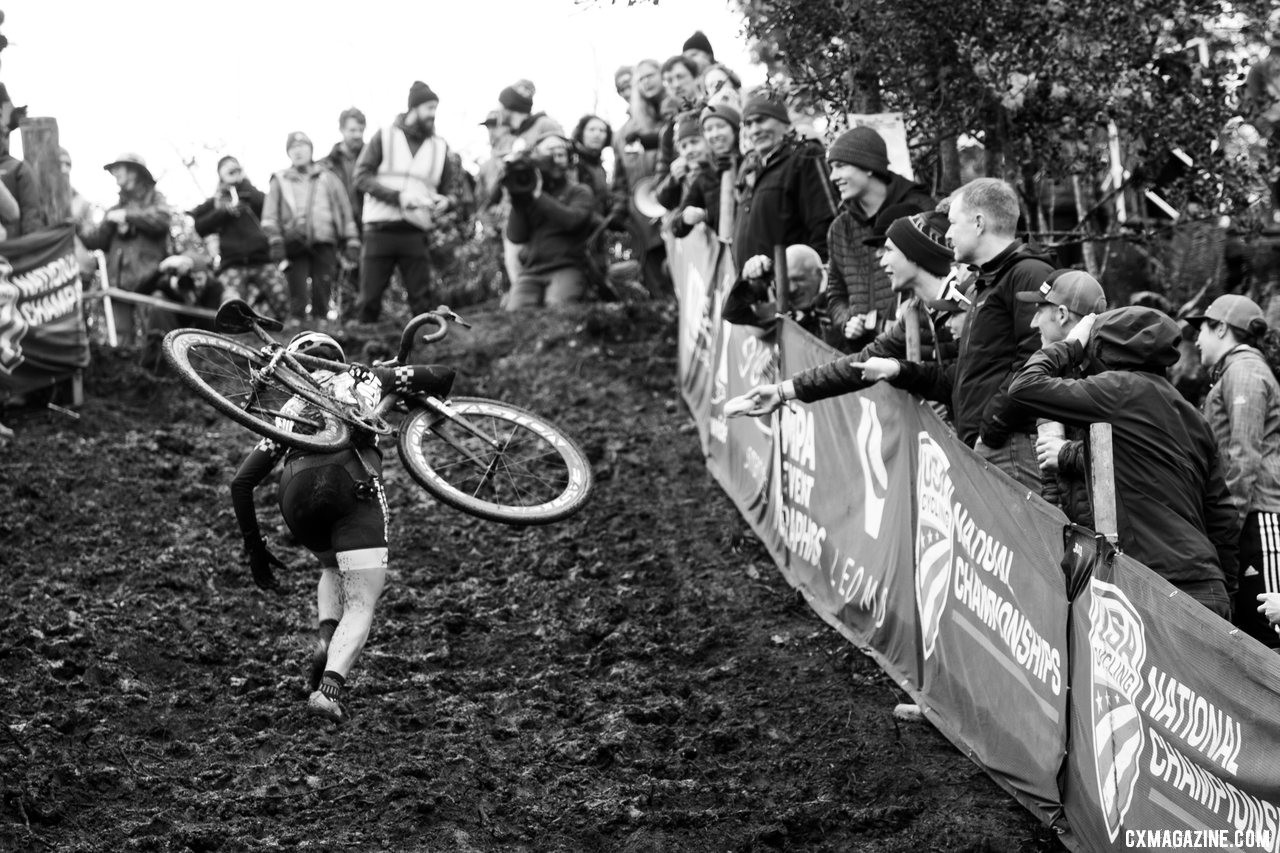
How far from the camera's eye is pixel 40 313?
46.0 feet

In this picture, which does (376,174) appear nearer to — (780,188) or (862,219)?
(780,188)

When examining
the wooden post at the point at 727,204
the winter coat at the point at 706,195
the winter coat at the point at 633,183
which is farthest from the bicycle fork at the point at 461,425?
the winter coat at the point at 633,183

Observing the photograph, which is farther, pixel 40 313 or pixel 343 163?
pixel 343 163

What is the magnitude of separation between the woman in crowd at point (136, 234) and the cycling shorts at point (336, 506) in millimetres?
8372

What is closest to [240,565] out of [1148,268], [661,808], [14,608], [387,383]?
[14,608]

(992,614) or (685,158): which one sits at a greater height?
(685,158)

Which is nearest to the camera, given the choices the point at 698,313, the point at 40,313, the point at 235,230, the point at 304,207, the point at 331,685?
the point at 331,685

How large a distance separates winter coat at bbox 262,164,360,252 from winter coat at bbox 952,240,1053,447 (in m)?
10.6

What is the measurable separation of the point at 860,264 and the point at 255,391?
3599mm

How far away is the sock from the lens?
26.4ft

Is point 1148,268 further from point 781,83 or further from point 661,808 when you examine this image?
point 661,808

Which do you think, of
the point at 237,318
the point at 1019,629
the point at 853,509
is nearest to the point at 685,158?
the point at 853,509

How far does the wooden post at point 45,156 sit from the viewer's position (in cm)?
1472

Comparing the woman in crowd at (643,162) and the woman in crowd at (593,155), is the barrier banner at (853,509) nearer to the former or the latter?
the woman in crowd at (643,162)
